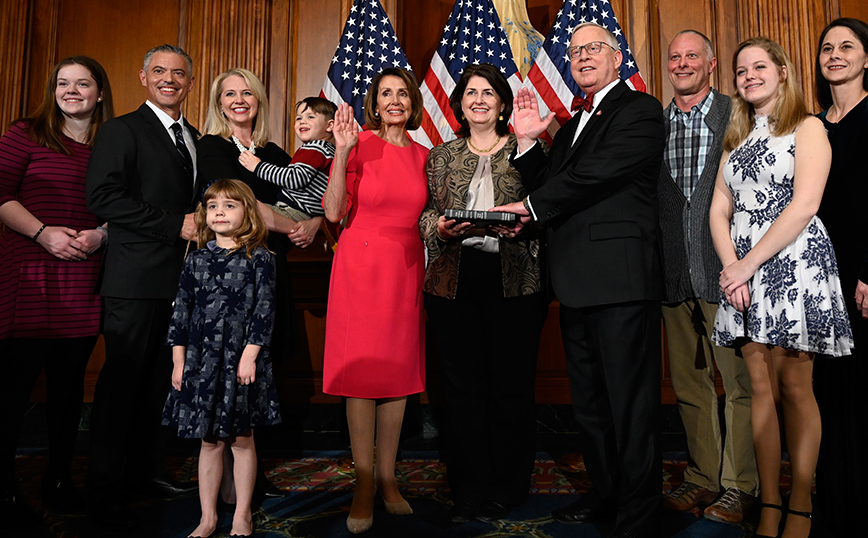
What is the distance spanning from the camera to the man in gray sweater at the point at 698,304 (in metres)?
2.50

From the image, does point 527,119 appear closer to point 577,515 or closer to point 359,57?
point 577,515

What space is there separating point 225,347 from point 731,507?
2.02 meters

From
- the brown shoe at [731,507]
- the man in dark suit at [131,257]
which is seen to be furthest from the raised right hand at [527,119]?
the brown shoe at [731,507]

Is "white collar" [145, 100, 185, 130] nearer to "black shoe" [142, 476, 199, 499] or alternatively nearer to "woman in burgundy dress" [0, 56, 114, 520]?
"woman in burgundy dress" [0, 56, 114, 520]

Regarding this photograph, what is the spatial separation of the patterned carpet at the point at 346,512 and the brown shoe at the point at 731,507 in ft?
0.15

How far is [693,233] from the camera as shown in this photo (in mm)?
2518

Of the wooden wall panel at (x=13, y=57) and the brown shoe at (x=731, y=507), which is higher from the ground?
the wooden wall panel at (x=13, y=57)

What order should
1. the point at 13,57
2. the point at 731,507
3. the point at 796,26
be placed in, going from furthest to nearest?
the point at 13,57
the point at 796,26
the point at 731,507

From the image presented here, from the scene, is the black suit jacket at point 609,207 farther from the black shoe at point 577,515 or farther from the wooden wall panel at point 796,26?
the wooden wall panel at point 796,26

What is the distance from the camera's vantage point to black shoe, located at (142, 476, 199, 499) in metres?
2.73

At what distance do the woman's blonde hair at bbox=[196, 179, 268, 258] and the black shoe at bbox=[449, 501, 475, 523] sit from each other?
126cm

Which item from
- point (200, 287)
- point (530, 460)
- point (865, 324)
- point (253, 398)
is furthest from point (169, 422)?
point (865, 324)

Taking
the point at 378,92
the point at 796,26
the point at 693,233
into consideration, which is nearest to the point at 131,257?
the point at 378,92

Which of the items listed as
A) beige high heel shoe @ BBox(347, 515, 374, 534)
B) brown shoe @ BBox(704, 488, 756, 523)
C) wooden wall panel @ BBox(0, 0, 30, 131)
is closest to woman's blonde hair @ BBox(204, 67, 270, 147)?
beige high heel shoe @ BBox(347, 515, 374, 534)
